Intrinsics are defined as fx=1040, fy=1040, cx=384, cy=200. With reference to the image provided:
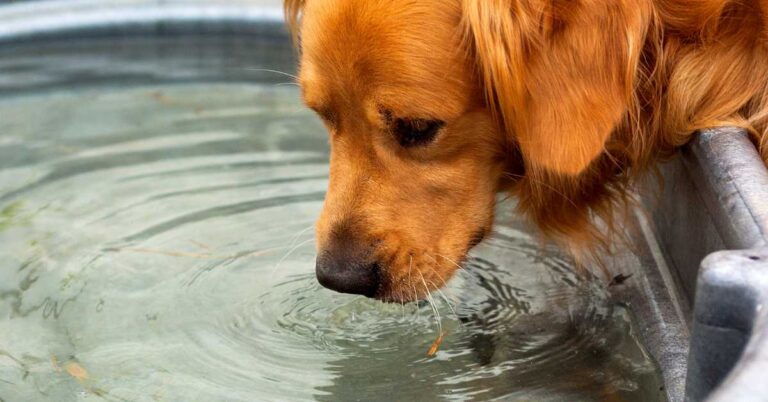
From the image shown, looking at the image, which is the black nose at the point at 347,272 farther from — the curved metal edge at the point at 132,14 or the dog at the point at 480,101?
the curved metal edge at the point at 132,14

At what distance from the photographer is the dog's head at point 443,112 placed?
2428 millimetres

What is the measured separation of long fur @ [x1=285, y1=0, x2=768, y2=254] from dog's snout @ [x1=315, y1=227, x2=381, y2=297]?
0.48 metres

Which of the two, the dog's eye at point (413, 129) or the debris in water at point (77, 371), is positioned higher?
the dog's eye at point (413, 129)

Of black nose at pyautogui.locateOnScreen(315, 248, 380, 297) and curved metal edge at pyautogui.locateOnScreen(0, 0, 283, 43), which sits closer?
black nose at pyautogui.locateOnScreen(315, 248, 380, 297)

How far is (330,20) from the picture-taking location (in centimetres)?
258

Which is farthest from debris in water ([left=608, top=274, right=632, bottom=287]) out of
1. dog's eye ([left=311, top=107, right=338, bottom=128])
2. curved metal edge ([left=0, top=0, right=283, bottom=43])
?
curved metal edge ([left=0, top=0, right=283, bottom=43])

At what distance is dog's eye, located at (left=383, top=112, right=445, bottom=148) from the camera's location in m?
2.57

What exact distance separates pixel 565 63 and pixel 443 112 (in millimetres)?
325

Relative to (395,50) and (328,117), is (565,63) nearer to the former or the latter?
(395,50)

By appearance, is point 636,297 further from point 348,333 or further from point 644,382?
point 348,333

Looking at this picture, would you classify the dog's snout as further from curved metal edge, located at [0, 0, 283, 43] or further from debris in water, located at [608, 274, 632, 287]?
curved metal edge, located at [0, 0, 283, 43]

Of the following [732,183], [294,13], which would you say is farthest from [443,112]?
[294,13]

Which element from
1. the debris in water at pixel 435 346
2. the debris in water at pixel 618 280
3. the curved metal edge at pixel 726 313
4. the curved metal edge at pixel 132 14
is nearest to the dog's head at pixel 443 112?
the debris in water at pixel 435 346

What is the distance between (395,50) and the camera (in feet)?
8.26
